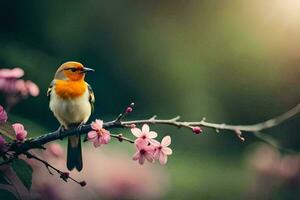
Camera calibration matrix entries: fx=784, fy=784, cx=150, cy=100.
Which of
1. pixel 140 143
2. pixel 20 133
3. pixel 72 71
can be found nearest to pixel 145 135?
pixel 140 143

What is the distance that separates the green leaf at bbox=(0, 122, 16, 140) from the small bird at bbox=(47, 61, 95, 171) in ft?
0.92

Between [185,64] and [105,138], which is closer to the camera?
[105,138]

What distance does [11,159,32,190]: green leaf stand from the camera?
0.74 metres

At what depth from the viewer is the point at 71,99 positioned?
3.46 feet

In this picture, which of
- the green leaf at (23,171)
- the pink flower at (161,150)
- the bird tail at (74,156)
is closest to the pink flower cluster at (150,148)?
the pink flower at (161,150)

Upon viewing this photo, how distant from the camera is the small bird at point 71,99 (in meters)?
1.04

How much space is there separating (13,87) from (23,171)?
0.13 meters

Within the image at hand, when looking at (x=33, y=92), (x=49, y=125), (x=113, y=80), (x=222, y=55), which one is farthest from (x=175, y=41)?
(x=33, y=92)

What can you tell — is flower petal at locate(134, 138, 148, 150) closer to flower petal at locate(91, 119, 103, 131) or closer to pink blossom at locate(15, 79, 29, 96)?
flower petal at locate(91, 119, 103, 131)

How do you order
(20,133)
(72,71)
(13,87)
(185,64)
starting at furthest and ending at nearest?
1. (185,64)
2. (72,71)
3. (13,87)
4. (20,133)

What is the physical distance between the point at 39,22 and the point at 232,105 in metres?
0.83

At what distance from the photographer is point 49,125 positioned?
7.18 ft

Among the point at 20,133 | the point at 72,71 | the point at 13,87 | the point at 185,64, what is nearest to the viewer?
the point at 20,133

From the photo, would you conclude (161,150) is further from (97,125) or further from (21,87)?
(21,87)
